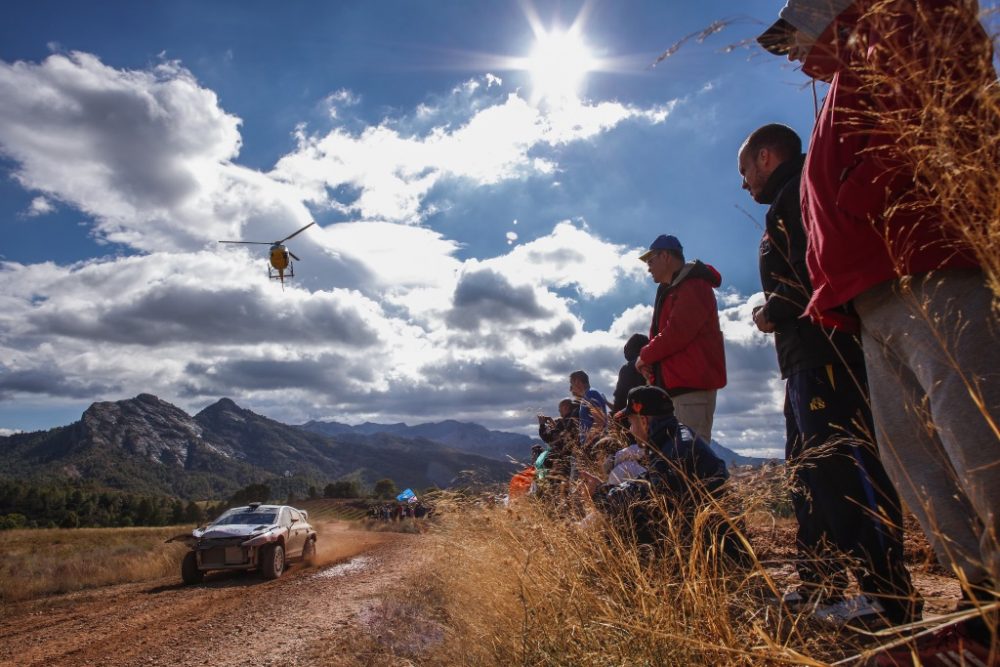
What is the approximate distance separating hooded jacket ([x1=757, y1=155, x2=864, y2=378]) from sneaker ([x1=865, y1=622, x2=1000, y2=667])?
3.85 feet

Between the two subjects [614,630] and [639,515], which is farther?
[639,515]

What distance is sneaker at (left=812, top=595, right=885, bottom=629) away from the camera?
1.79 meters

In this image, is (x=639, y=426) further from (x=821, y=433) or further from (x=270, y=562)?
(x=270, y=562)

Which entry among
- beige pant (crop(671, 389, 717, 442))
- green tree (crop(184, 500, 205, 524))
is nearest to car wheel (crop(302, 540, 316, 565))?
beige pant (crop(671, 389, 717, 442))

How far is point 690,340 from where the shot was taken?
3812 millimetres

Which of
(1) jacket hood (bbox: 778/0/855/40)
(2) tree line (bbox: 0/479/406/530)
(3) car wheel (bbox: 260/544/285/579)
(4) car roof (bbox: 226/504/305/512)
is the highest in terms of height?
(1) jacket hood (bbox: 778/0/855/40)

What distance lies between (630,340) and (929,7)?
422 cm

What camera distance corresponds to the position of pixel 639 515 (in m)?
2.77

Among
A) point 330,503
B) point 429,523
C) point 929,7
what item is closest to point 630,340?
point 429,523

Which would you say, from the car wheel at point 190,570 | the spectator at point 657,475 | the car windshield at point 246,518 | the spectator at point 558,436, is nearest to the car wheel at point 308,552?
the car windshield at point 246,518

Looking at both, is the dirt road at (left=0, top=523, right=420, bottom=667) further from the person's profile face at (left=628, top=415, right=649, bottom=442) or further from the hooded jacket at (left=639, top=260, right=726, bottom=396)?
the hooded jacket at (left=639, top=260, right=726, bottom=396)

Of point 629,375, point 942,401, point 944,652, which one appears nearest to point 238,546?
point 629,375

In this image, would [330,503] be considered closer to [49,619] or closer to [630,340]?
[49,619]

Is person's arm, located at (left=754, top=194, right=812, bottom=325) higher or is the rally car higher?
person's arm, located at (left=754, top=194, right=812, bottom=325)
